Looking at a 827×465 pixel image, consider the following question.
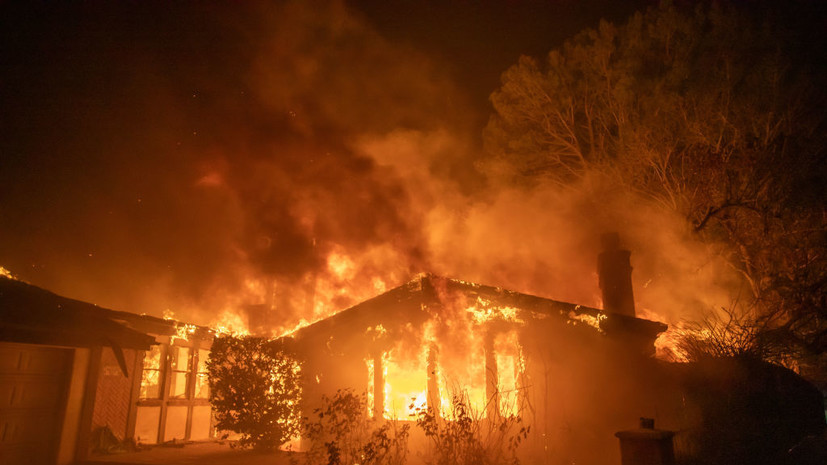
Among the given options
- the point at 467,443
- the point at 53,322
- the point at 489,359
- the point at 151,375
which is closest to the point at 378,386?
the point at 489,359

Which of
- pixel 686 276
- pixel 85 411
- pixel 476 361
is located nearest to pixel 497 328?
pixel 476 361

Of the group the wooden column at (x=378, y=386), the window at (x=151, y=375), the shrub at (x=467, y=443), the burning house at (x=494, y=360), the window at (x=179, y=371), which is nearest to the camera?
the shrub at (x=467, y=443)

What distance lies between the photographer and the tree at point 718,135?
16.0m

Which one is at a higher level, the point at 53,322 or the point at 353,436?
the point at 53,322

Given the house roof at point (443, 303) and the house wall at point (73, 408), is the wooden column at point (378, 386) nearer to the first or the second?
the house roof at point (443, 303)

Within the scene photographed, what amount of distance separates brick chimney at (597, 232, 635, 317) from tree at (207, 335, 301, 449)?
8889mm

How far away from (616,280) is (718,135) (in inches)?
213

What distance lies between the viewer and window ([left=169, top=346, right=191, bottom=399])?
1592 centimetres

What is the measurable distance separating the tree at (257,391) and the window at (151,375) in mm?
2723

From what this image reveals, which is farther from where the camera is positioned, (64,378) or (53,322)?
(64,378)

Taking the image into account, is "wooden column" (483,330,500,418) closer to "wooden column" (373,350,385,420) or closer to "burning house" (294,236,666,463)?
"burning house" (294,236,666,463)

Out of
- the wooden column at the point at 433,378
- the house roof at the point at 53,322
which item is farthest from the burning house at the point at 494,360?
the house roof at the point at 53,322

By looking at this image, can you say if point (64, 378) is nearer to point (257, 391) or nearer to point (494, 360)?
point (257, 391)

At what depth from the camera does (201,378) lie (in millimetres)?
17062
